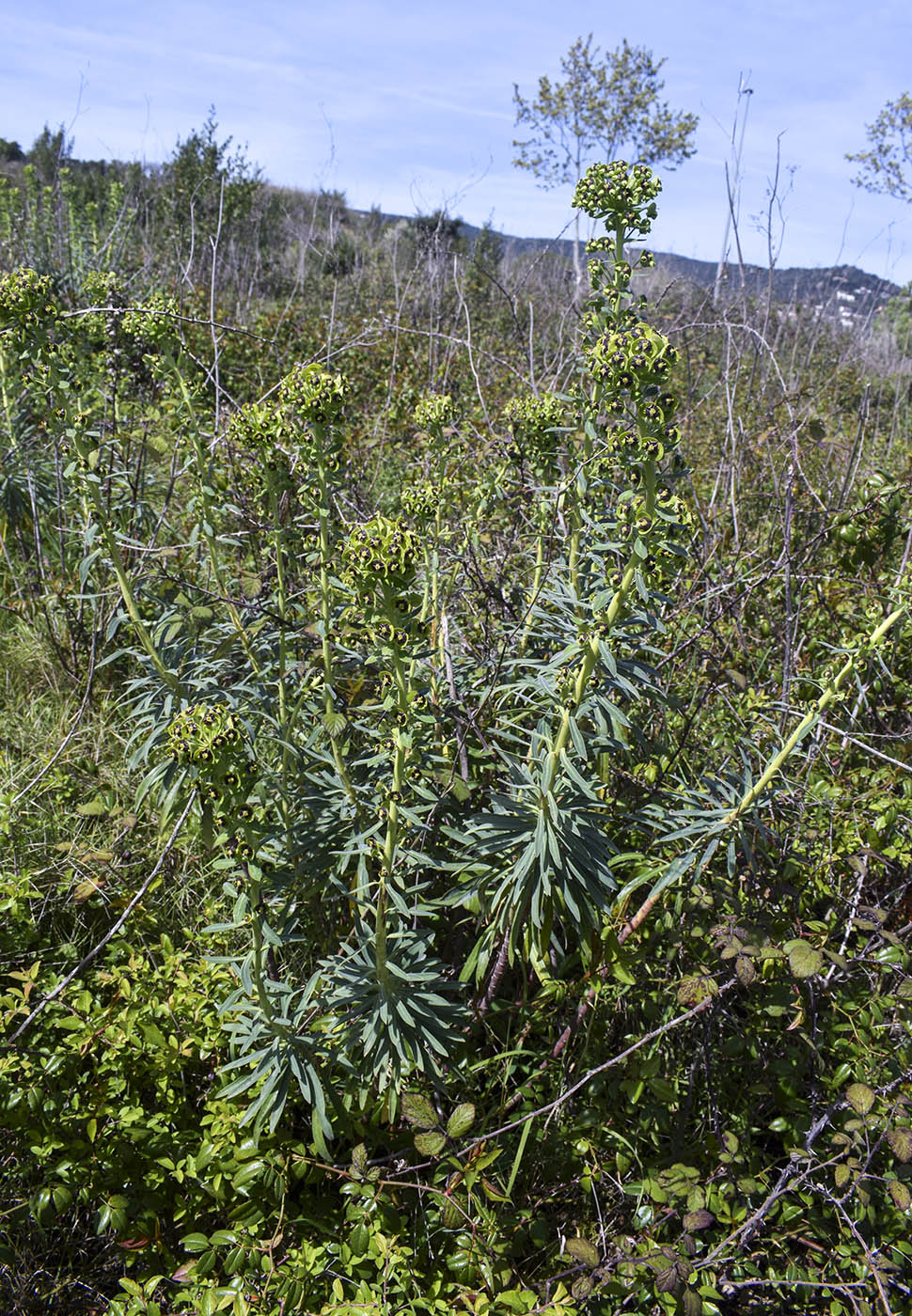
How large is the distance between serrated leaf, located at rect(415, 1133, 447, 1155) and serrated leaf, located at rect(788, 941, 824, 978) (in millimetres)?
1003

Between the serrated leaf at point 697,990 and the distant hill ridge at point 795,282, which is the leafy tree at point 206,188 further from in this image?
the serrated leaf at point 697,990

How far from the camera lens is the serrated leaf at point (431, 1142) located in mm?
2119

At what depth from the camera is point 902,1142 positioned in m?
2.09

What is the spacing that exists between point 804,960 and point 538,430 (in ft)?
5.91

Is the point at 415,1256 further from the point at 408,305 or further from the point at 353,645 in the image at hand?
the point at 408,305

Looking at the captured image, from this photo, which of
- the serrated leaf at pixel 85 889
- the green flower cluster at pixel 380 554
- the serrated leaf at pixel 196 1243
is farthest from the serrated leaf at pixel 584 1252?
the serrated leaf at pixel 85 889

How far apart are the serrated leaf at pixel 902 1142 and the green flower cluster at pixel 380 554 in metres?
1.87

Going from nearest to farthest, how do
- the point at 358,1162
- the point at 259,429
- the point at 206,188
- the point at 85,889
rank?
the point at 358,1162
the point at 259,429
the point at 85,889
the point at 206,188

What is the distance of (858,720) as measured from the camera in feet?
11.9

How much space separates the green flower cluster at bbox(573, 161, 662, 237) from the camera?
2391 mm

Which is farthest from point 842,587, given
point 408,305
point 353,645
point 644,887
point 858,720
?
point 408,305

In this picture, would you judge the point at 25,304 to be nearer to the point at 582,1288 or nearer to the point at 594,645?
the point at 594,645

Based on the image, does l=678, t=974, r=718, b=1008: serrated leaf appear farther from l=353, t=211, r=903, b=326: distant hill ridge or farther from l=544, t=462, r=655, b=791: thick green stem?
l=353, t=211, r=903, b=326: distant hill ridge

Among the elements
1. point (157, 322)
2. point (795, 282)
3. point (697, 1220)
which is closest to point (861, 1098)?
point (697, 1220)
